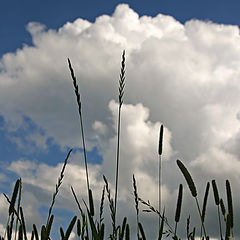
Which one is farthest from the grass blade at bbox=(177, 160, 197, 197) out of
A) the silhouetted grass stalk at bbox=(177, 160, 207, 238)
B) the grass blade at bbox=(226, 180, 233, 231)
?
the grass blade at bbox=(226, 180, 233, 231)

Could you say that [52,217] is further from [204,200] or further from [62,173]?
[204,200]

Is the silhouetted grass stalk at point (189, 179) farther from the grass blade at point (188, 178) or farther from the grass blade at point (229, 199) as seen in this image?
the grass blade at point (229, 199)

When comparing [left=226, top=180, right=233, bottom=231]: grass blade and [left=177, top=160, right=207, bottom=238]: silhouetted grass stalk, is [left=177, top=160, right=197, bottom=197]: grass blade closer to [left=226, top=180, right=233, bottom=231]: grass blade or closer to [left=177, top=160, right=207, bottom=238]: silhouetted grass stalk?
[left=177, top=160, right=207, bottom=238]: silhouetted grass stalk

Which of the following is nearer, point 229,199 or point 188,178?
point 188,178

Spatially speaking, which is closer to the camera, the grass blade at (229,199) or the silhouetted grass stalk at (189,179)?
the silhouetted grass stalk at (189,179)

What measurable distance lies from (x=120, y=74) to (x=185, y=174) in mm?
1054

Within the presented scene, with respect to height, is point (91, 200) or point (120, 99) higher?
point (120, 99)

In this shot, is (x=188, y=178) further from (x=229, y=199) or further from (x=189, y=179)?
(x=229, y=199)

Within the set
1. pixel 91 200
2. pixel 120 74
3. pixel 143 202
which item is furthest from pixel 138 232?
pixel 120 74

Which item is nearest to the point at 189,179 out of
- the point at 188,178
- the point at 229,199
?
the point at 188,178

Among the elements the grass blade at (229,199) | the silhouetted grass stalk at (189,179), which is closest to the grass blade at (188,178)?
the silhouetted grass stalk at (189,179)

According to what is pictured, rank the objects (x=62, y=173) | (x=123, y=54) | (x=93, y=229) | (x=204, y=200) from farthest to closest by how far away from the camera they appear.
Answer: (x=204, y=200), (x=123, y=54), (x=62, y=173), (x=93, y=229)

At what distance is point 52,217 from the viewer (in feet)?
8.82

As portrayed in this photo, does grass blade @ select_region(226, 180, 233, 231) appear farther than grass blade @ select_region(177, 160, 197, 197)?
Yes
